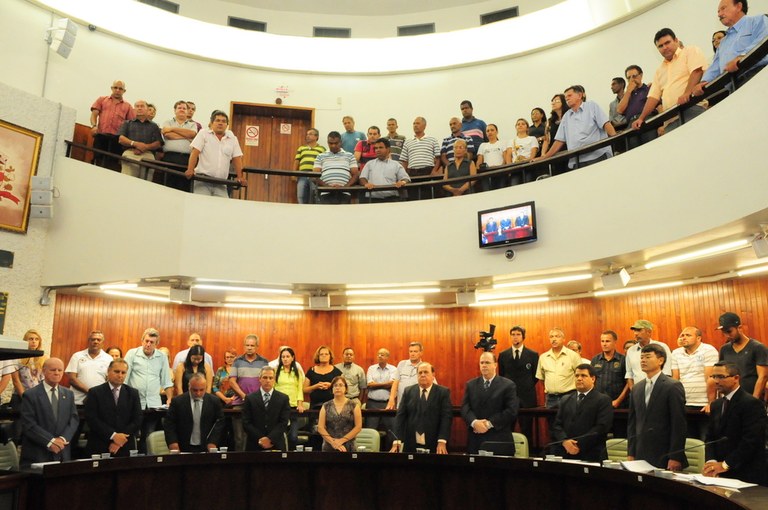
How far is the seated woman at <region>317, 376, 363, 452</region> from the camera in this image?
649cm

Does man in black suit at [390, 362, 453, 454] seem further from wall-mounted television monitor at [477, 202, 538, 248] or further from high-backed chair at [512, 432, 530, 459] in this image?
wall-mounted television monitor at [477, 202, 538, 248]

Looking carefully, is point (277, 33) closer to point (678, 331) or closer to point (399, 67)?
point (399, 67)

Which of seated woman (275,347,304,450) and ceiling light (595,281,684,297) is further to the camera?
ceiling light (595,281,684,297)

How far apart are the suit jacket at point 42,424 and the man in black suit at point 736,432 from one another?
5280mm

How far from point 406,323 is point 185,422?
5.08 meters

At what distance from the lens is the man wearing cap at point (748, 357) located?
19.2 feet

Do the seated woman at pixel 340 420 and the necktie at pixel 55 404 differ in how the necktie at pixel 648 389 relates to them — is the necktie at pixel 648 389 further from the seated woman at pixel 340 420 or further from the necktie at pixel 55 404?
the necktie at pixel 55 404

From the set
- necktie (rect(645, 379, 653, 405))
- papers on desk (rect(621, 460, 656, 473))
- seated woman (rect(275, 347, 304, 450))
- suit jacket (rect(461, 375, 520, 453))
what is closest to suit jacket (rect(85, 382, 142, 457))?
seated woman (rect(275, 347, 304, 450))

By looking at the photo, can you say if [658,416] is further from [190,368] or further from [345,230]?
[190,368]

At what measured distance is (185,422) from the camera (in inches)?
249

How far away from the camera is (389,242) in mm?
8734

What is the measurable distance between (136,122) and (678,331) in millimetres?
8109

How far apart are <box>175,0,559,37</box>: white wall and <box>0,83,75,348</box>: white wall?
4099mm

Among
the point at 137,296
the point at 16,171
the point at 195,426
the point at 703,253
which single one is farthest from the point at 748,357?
the point at 16,171
